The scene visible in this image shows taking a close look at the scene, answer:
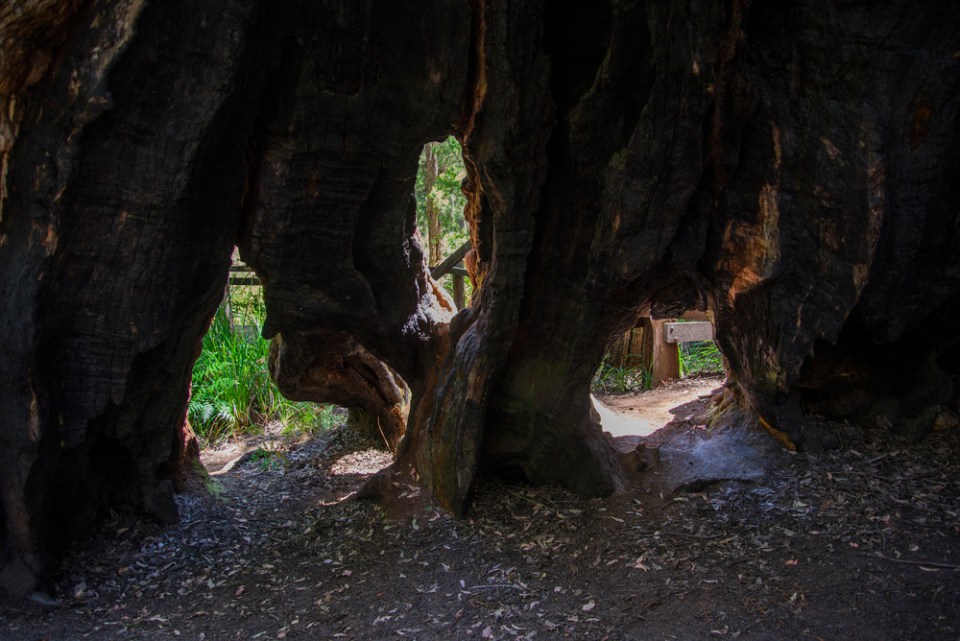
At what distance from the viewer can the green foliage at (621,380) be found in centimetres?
725

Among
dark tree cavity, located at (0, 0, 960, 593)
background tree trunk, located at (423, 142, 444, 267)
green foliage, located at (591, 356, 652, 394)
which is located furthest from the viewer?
background tree trunk, located at (423, 142, 444, 267)

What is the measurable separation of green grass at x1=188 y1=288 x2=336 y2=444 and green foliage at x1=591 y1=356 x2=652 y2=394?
273 centimetres

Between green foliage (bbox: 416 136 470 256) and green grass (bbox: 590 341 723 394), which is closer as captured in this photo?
green grass (bbox: 590 341 723 394)

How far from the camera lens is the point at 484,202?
3656 mm

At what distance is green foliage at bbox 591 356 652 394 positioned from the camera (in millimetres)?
7254

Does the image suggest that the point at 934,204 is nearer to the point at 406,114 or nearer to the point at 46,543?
the point at 406,114

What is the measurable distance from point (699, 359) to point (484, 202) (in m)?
5.04

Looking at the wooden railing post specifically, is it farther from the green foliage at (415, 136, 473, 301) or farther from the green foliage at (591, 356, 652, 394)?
the green foliage at (415, 136, 473, 301)

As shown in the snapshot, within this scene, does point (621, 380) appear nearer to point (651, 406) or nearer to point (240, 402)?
point (651, 406)

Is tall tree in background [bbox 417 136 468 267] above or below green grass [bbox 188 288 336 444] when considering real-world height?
above

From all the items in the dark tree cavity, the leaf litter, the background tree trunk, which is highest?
the background tree trunk

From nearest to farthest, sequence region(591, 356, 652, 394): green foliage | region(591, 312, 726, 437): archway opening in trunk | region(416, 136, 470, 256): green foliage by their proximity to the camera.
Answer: region(591, 312, 726, 437): archway opening in trunk < region(591, 356, 652, 394): green foliage < region(416, 136, 470, 256): green foliage

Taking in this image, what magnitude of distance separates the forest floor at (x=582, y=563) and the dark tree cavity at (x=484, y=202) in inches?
7.5

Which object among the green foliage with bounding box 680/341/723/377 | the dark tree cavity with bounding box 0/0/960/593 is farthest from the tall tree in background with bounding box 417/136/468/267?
the dark tree cavity with bounding box 0/0/960/593
